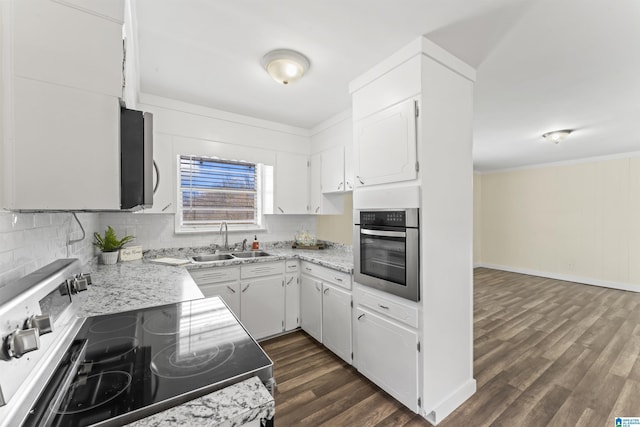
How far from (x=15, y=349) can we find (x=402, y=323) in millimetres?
1861

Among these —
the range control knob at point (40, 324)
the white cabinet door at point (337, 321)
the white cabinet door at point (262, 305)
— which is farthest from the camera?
the white cabinet door at point (262, 305)

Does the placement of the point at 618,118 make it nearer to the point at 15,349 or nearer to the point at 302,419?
the point at 302,419

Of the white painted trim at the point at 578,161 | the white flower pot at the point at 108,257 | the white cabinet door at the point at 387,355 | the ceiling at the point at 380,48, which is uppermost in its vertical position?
the ceiling at the point at 380,48

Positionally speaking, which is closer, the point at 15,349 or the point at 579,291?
the point at 15,349

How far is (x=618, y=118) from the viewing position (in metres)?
3.23

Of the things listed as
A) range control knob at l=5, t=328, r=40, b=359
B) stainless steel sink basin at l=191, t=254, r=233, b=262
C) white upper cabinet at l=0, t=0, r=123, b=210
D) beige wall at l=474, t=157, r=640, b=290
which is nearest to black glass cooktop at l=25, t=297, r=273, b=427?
range control knob at l=5, t=328, r=40, b=359

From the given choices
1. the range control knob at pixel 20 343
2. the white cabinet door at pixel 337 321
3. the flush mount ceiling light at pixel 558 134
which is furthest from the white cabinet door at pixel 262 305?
the flush mount ceiling light at pixel 558 134

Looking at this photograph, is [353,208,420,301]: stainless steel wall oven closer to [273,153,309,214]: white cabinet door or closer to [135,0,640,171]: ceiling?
[135,0,640,171]: ceiling

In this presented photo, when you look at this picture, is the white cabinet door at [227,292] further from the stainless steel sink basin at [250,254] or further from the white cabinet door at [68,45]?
the white cabinet door at [68,45]

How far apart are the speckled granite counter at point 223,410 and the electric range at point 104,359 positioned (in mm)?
25

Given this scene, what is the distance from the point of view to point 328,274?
8.70 feet

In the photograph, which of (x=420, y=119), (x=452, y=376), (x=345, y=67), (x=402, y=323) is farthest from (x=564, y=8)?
(x=452, y=376)

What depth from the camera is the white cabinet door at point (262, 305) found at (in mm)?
2801

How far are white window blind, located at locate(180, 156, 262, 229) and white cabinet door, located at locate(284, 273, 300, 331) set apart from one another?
967 millimetres
